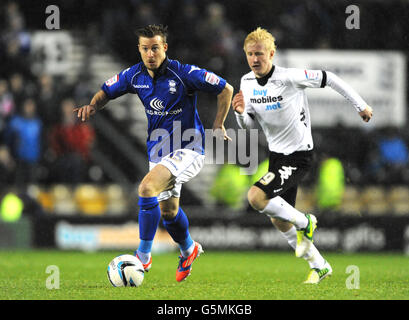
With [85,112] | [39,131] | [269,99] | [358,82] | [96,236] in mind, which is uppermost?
[358,82]

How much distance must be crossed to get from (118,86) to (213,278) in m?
2.32

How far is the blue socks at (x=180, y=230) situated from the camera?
8.37m

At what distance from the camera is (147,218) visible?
780cm

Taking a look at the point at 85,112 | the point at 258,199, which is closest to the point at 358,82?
the point at 258,199

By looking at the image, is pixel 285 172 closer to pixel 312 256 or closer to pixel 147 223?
pixel 312 256

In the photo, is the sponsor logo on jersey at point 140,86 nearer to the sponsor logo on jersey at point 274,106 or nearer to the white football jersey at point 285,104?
the white football jersey at point 285,104

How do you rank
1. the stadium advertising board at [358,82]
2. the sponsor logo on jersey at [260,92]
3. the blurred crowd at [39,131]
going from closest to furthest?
the sponsor logo on jersey at [260,92] < the blurred crowd at [39,131] < the stadium advertising board at [358,82]

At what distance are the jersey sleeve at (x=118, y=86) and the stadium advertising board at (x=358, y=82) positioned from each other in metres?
8.08

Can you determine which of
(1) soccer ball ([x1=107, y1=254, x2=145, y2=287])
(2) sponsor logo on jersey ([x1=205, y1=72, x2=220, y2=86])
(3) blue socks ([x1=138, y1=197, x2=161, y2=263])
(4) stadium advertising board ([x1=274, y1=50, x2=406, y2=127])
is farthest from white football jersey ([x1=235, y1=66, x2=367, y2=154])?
(4) stadium advertising board ([x1=274, y1=50, x2=406, y2=127])

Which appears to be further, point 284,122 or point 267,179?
point 284,122

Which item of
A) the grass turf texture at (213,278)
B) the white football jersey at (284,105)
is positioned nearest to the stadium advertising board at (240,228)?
the grass turf texture at (213,278)
